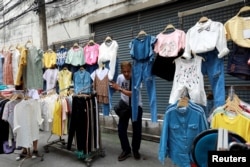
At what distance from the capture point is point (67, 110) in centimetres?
482

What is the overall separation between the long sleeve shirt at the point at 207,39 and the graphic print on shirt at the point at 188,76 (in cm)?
15

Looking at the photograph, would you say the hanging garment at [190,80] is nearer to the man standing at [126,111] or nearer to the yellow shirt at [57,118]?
the man standing at [126,111]

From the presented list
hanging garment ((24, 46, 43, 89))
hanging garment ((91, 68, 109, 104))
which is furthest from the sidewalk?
hanging garment ((24, 46, 43, 89))

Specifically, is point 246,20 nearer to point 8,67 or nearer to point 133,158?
point 133,158

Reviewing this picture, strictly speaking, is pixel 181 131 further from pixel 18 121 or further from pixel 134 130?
pixel 18 121

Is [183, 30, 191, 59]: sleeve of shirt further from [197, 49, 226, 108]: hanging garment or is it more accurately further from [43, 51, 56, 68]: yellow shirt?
[43, 51, 56, 68]: yellow shirt

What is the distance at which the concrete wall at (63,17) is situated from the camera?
260 inches

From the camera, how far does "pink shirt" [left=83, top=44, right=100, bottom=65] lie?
4.93 m

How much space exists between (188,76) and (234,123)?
0.85 meters

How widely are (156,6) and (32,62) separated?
9.53 ft

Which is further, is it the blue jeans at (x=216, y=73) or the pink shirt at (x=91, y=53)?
the pink shirt at (x=91, y=53)

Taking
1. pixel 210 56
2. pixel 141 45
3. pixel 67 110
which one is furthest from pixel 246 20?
pixel 67 110

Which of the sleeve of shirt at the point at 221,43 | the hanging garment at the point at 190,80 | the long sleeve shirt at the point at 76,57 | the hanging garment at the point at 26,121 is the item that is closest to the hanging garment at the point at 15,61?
the hanging garment at the point at 26,121

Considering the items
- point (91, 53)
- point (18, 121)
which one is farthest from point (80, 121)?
point (91, 53)
